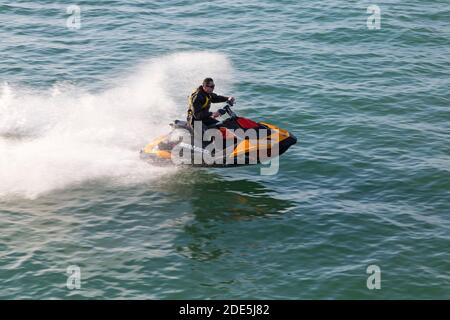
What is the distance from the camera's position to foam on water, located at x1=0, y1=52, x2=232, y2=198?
84.2ft

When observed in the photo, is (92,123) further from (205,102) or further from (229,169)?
(205,102)

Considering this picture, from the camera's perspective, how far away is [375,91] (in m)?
33.1

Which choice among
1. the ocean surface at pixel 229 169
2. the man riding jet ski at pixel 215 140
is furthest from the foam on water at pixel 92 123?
the man riding jet ski at pixel 215 140

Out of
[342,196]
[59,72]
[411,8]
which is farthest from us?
[411,8]

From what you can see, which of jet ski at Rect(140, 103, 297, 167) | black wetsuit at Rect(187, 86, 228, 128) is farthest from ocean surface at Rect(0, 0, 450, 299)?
black wetsuit at Rect(187, 86, 228, 128)

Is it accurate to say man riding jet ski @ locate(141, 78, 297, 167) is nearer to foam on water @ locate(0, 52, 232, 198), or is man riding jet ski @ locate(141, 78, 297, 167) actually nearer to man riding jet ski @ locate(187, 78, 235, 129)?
man riding jet ski @ locate(187, 78, 235, 129)

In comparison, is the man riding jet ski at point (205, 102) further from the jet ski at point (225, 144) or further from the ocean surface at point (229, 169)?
the ocean surface at point (229, 169)

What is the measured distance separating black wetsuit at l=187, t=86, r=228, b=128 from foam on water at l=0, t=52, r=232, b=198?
2.99m

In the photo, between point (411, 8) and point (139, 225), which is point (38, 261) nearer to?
point (139, 225)

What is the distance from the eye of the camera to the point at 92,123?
1190 inches

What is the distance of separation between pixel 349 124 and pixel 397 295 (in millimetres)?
12260

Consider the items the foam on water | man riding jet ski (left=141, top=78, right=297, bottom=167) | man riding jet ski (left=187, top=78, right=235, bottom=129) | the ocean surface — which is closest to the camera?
the ocean surface

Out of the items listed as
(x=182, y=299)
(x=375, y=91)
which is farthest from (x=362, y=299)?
(x=375, y=91)

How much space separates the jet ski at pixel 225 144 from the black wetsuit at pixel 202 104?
0.99 feet
